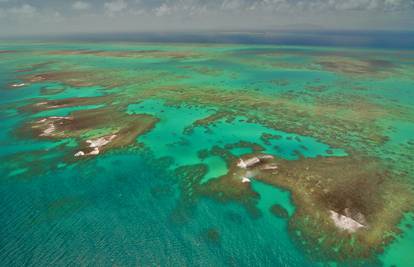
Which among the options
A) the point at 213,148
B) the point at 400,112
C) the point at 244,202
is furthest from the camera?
the point at 400,112

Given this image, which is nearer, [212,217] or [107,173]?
[212,217]

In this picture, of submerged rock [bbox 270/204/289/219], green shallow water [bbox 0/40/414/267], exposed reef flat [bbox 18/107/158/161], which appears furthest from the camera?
exposed reef flat [bbox 18/107/158/161]

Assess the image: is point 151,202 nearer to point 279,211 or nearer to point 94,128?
point 279,211

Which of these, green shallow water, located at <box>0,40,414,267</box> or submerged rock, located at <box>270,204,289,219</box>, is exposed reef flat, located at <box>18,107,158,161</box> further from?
submerged rock, located at <box>270,204,289,219</box>

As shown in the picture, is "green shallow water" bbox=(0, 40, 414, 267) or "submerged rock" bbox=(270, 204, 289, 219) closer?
"green shallow water" bbox=(0, 40, 414, 267)

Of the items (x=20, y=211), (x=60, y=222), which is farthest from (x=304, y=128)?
(x=20, y=211)

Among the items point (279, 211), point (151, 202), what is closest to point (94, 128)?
point (151, 202)

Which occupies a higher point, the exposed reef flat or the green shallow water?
the exposed reef flat

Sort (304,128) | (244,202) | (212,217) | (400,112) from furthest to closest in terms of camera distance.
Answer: (400,112) < (304,128) < (244,202) < (212,217)

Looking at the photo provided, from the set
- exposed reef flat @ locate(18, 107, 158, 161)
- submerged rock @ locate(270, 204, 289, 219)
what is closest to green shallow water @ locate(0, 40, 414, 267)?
submerged rock @ locate(270, 204, 289, 219)

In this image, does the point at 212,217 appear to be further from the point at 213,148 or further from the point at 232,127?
the point at 232,127

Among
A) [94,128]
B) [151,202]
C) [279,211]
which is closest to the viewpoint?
[279,211]
